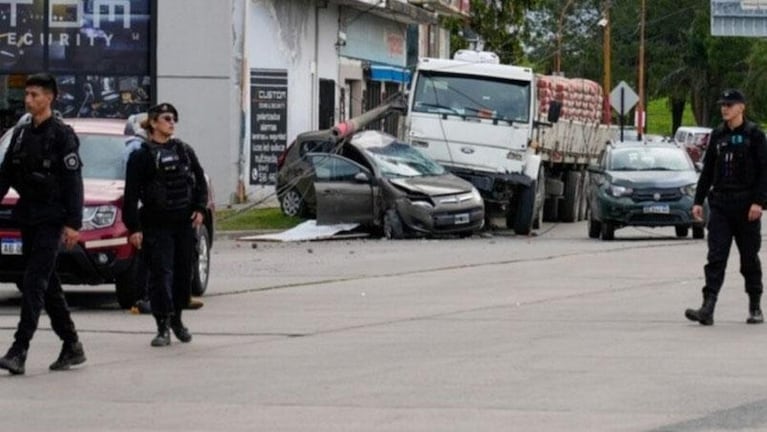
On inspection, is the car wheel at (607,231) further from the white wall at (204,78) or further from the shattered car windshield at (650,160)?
the white wall at (204,78)

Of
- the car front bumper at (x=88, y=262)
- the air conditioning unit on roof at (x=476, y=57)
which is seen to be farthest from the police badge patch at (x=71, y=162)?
the air conditioning unit on roof at (x=476, y=57)

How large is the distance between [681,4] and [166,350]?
94828mm

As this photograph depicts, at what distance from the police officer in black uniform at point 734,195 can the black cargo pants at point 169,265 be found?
13.7 feet

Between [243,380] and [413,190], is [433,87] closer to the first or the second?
[413,190]

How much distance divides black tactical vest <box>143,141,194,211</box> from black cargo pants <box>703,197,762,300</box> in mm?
4317

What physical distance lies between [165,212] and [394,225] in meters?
16.8

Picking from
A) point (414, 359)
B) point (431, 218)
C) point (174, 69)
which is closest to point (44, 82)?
point (414, 359)

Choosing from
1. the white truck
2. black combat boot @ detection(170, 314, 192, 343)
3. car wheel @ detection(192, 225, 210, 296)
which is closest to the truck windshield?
the white truck

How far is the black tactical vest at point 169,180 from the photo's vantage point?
14.9 m

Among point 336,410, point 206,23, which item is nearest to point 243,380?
point 336,410

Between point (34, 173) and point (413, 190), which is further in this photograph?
point (413, 190)

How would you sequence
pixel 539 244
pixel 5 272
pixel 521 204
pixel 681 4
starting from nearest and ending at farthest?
pixel 5 272, pixel 539 244, pixel 521 204, pixel 681 4

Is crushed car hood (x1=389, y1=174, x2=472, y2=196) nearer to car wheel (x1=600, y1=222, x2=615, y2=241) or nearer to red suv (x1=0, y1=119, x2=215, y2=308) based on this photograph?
car wheel (x1=600, y1=222, x2=615, y2=241)

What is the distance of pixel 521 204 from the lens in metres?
34.6
